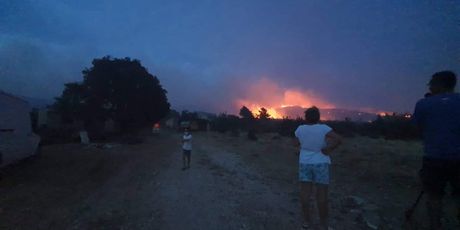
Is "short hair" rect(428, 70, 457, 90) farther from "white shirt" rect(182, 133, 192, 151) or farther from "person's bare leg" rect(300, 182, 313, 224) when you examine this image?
"white shirt" rect(182, 133, 192, 151)

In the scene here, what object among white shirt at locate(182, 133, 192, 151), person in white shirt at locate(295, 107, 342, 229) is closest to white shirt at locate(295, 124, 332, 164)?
person in white shirt at locate(295, 107, 342, 229)

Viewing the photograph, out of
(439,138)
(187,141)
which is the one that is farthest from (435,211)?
(187,141)

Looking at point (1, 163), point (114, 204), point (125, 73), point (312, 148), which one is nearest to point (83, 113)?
point (125, 73)

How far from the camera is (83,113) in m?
37.2

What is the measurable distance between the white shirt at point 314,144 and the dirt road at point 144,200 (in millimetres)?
1872

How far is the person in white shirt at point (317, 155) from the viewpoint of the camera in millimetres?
5176

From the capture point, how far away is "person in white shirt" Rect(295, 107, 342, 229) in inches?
204

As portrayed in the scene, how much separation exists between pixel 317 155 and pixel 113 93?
121 ft

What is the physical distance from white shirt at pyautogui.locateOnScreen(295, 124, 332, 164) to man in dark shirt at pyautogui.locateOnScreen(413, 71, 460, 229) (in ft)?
4.13

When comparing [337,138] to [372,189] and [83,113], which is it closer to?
[372,189]

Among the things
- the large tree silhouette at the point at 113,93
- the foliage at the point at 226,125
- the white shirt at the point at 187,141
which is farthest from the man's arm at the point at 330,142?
the foliage at the point at 226,125

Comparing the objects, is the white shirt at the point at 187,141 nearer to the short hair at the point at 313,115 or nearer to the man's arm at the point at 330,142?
the short hair at the point at 313,115

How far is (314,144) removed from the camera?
204 inches

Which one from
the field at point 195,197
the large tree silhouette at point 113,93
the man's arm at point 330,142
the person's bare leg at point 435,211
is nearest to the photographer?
the person's bare leg at point 435,211
